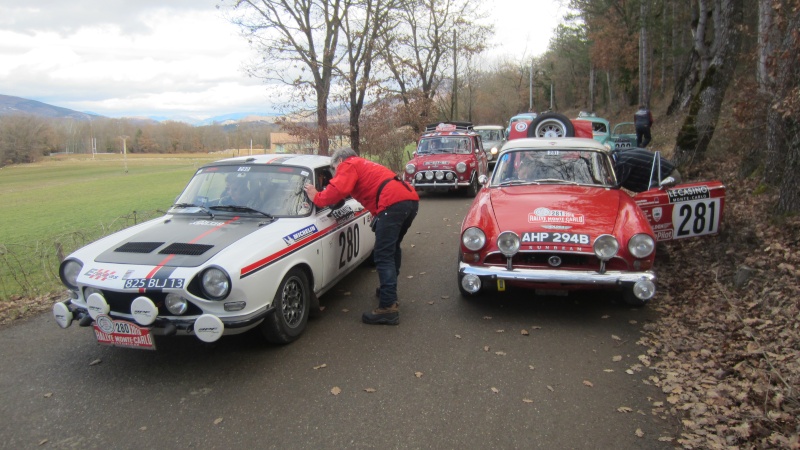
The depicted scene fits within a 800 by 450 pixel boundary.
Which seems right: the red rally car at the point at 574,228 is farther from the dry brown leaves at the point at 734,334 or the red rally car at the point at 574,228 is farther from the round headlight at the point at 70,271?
the round headlight at the point at 70,271

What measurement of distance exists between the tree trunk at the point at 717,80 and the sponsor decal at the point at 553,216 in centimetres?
665

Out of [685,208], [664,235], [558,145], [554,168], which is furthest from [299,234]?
[685,208]

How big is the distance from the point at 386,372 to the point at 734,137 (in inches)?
315

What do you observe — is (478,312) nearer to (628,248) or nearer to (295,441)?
(628,248)

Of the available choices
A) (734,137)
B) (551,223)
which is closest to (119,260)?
(551,223)

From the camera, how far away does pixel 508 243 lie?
16.1 ft

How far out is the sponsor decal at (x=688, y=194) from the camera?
604 centimetres

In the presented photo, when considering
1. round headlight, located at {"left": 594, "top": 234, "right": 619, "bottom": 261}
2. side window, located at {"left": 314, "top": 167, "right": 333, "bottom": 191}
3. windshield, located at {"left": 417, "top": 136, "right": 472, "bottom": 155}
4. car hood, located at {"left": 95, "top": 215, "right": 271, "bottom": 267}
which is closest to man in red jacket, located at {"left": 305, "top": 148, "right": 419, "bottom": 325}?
side window, located at {"left": 314, "top": 167, "right": 333, "bottom": 191}

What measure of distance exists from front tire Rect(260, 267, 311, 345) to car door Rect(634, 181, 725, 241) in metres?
4.18

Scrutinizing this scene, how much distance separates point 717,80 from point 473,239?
7876 millimetres

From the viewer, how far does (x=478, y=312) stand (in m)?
5.42

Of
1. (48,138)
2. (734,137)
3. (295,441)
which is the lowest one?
(295,441)

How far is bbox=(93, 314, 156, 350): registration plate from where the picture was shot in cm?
389

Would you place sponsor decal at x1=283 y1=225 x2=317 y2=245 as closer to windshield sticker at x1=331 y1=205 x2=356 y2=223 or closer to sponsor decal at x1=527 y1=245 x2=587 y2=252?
windshield sticker at x1=331 y1=205 x2=356 y2=223
